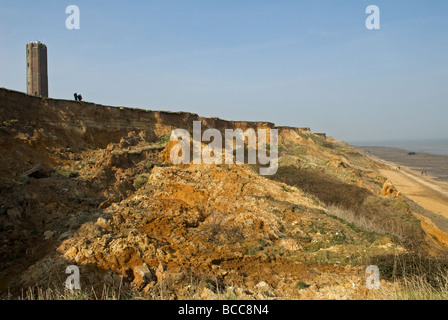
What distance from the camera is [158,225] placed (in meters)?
7.22

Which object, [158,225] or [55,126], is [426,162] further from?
[158,225]

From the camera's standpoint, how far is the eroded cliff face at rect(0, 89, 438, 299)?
5359 millimetres

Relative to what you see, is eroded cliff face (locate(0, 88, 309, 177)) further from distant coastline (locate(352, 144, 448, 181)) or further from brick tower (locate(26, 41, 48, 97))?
distant coastline (locate(352, 144, 448, 181))

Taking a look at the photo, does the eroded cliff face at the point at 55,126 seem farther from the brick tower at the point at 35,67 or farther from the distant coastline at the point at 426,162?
the distant coastline at the point at 426,162

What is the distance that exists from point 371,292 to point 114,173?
922 cm


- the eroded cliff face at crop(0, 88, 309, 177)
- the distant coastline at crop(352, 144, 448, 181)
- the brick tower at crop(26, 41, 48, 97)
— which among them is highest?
the brick tower at crop(26, 41, 48, 97)

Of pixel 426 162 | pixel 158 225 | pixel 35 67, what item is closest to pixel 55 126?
pixel 158 225

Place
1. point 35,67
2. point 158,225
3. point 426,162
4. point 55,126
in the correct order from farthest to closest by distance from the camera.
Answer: point 426,162, point 35,67, point 55,126, point 158,225

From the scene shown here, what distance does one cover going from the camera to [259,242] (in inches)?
274

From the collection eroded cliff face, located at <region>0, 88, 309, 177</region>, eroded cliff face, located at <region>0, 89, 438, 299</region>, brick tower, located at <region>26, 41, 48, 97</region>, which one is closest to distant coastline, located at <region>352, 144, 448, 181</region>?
eroded cliff face, located at <region>0, 88, 309, 177</region>

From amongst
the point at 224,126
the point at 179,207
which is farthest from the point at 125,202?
the point at 224,126

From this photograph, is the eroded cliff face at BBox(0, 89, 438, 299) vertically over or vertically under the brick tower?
under

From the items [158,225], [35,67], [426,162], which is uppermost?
[35,67]

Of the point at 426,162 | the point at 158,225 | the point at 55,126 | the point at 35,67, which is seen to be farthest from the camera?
the point at 426,162
